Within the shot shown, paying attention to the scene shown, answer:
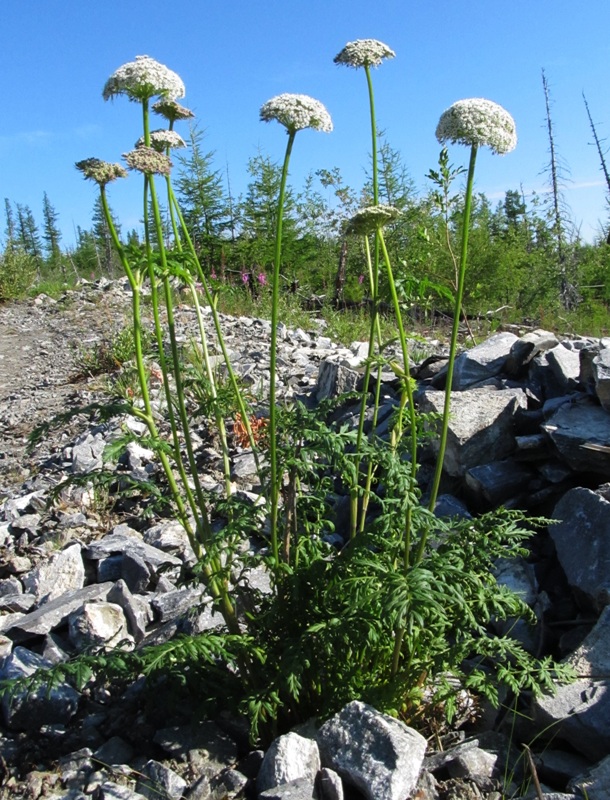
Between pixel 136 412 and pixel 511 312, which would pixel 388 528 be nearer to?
pixel 136 412

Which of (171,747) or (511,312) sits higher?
(511,312)

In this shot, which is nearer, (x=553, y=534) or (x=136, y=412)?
(x=136, y=412)

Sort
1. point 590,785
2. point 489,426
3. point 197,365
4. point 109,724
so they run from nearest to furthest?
point 590,785 < point 109,724 < point 489,426 < point 197,365

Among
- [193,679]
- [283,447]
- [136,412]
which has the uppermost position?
[136,412]

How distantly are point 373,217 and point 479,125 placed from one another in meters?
0.42

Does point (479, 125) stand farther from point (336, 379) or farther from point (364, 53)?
point (336, 379)

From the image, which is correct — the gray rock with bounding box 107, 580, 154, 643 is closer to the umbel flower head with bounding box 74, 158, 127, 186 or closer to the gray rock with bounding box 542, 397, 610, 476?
the umbel flower head with bounding box 74, 158, 127, 186

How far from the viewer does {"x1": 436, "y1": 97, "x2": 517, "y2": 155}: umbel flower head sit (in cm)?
205

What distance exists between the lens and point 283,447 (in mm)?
2693

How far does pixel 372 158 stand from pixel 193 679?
1.93m

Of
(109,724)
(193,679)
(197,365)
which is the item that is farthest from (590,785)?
(197,365)

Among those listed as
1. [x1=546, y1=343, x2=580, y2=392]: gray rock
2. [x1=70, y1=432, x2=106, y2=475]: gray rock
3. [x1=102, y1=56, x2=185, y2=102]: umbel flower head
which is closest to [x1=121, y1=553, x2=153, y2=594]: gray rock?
[x1=70, y1=432, x2=106, y2=475]: gray rock

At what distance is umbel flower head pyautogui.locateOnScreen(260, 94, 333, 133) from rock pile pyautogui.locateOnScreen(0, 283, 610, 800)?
49.7 inches

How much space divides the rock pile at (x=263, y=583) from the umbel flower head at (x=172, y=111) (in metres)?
1.17
